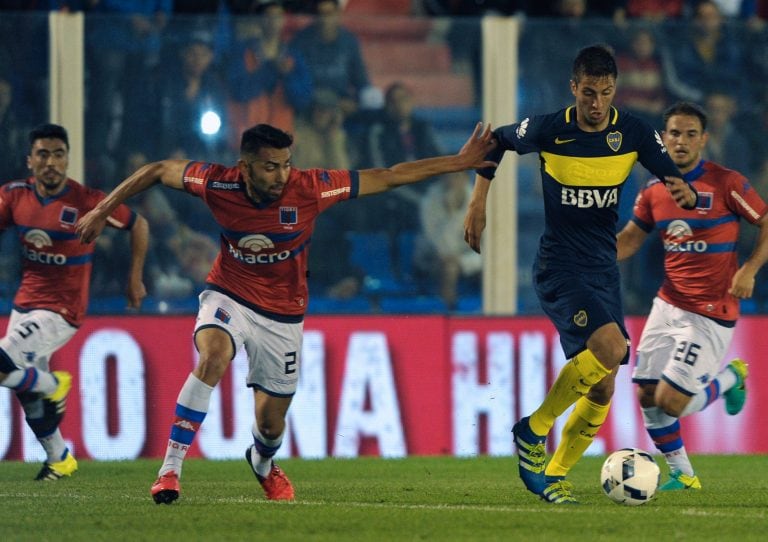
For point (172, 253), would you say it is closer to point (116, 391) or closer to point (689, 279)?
point (116, 391)

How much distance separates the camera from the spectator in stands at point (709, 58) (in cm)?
1238

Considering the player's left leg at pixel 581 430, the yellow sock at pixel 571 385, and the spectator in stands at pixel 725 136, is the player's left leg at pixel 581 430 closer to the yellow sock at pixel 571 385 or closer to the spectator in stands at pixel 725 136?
the yellow sock at pixel 571 385

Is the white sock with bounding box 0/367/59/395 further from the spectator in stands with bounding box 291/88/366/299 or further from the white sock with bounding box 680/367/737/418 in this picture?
the white sock with bounding box 680/367/737/418

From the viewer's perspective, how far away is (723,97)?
1240cm

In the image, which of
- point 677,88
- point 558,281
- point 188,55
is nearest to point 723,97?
point 677,88

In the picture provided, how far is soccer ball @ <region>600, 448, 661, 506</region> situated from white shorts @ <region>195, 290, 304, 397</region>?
1.78 meters

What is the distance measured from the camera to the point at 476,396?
11.8 m

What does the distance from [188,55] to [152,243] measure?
Answer: 1.54 metres

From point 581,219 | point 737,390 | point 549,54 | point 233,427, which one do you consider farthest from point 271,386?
point 549,54

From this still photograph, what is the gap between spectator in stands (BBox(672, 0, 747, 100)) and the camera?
12.4m

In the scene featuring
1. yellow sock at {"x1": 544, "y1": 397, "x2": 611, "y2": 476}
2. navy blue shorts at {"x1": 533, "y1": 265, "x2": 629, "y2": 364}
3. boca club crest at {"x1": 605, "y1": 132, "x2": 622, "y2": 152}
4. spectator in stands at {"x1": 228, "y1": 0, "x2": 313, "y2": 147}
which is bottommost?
yellow sock at {"x1": 544, "y1": 397, "x2": 611, "y2": 476}

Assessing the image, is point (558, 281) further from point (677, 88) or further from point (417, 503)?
point (677, 88)

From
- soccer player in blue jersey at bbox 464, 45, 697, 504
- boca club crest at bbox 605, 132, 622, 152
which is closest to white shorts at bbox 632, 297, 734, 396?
soccer player in blue jersey at bbox 464, 45, 697, 504

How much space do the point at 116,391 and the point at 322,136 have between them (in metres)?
2.60
